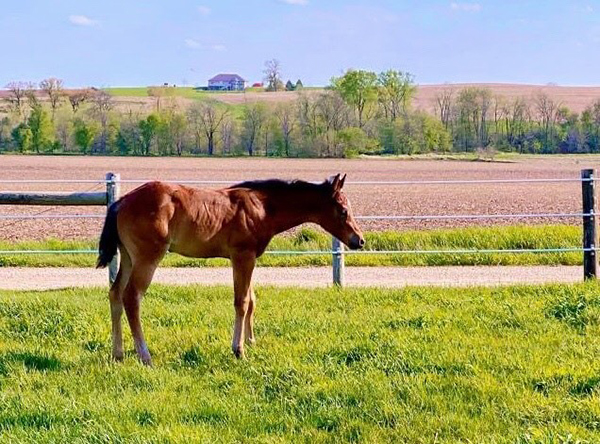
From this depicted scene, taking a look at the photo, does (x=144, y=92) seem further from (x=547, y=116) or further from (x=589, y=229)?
(x=589, y=229)

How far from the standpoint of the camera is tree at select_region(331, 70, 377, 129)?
94.2 m

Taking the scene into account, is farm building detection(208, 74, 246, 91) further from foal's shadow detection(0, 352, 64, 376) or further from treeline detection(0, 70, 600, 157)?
foal's shadow detection(0, 352, 64, 376)

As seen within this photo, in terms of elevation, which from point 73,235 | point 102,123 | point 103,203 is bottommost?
point 73,235

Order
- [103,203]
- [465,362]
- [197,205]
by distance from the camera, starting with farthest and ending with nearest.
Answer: [103,203], [197,205], [465,362]

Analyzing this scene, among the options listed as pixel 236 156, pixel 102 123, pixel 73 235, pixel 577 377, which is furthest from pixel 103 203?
pixel 102 123

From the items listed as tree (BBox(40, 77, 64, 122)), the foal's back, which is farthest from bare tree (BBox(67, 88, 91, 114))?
the foal's back

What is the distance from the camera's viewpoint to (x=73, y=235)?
18.3 metres

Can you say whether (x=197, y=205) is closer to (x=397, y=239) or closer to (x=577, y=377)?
(x=577, y=377)

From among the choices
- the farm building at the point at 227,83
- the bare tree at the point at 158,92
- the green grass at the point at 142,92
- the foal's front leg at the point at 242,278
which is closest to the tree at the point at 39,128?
the bare tree at the point at 158,92

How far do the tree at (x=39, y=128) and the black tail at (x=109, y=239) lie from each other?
88.1 metres

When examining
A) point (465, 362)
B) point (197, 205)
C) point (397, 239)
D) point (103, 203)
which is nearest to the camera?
point (465, 362)

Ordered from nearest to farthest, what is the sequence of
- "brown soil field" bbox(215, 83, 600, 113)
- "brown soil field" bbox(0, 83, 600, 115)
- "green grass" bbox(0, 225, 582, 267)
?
"green grass" bbox(0, 225, 582, 267)
"brown soil field" bbox(0, 83, 600, 115)
"brown soil field" bbox(215, 83, 600, 113)

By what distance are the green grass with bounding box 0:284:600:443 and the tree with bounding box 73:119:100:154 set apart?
8572cm

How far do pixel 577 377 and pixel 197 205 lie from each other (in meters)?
3.40
